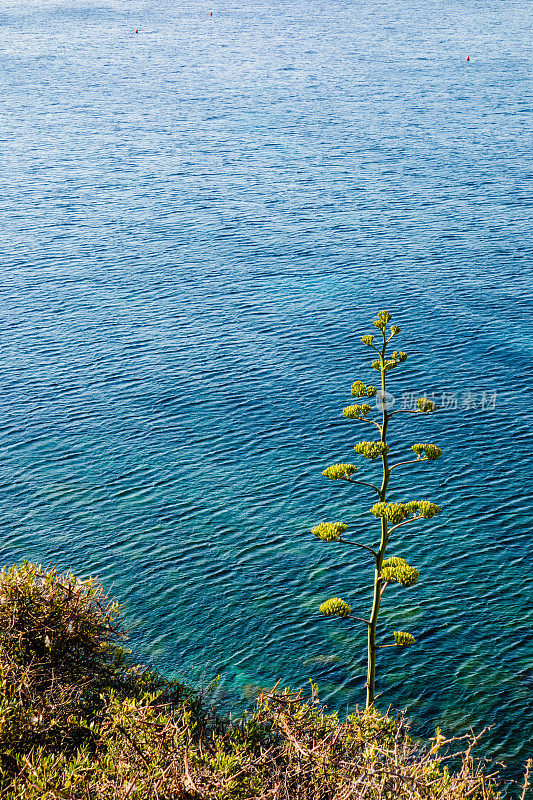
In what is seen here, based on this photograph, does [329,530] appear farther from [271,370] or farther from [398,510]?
[271,370]

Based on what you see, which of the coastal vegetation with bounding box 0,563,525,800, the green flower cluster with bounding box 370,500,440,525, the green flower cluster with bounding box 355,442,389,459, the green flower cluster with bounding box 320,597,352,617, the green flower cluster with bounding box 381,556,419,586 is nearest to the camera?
the coastal vegetation with bounding box 0,563,525,800

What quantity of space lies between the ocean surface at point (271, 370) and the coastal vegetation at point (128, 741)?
4624 mm

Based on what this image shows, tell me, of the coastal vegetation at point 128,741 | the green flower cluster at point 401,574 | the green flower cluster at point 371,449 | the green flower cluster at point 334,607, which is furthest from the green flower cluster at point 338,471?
the coastal vegetation at point 128,741

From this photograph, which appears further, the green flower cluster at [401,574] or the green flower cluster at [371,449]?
the green flower cluster at [371,449]

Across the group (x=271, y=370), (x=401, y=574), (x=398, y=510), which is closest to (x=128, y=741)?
(x=401, y=574)

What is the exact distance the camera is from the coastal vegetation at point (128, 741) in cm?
752

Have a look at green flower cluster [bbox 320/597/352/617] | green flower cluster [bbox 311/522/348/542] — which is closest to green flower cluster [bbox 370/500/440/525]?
green flower cluster [bbox 311/522/348/542]

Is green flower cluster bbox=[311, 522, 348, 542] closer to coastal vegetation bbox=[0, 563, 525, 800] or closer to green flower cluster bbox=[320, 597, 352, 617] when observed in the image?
green flower cluster bbox=[320, 597, 352, 617]

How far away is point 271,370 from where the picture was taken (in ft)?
80.7

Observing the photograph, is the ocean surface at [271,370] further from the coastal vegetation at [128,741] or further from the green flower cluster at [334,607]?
the green flower cluster at [334,607]

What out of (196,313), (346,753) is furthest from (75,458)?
(346,753)

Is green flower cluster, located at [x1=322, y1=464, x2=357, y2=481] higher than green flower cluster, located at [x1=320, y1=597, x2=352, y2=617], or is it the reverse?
green flower cluster, located at [x1=322, y1=464, x2=357, y2=481]

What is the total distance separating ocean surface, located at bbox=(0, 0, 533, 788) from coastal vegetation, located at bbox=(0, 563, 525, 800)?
4624 mm

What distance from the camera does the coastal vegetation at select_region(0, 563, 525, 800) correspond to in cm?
752
